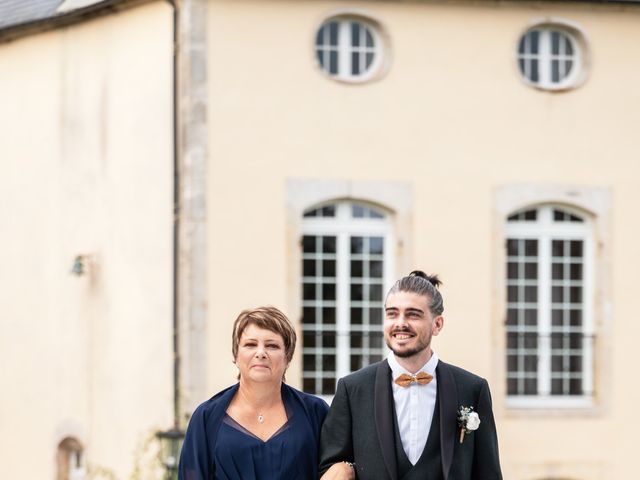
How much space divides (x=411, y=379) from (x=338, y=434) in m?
0.33

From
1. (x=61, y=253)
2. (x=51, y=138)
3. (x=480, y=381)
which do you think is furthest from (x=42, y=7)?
(x=480, y=381)

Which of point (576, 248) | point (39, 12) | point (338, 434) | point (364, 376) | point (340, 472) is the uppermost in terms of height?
point (39, 12)

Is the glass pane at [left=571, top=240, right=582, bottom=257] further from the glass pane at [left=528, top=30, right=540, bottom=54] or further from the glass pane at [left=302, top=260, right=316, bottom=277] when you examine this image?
the glass pane at [left=302, top=260, right=316, bottom=277]

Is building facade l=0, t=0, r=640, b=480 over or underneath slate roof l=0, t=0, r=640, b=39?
underneath

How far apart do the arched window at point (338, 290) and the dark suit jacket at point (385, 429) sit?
33.7 feet

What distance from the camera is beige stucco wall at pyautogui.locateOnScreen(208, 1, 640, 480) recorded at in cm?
1653

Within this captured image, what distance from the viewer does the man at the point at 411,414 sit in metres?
6.38

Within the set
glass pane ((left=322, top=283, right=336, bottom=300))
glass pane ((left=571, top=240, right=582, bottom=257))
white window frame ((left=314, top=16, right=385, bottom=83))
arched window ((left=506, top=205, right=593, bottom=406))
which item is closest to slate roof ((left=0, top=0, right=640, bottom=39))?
white window frame ((left=314, top=16, right=385, bottom=83))

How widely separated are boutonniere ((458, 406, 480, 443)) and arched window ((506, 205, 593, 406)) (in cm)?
1097

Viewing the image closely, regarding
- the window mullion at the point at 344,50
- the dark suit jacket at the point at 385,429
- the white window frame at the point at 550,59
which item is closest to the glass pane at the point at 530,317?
the white window frame at the point at 550,59

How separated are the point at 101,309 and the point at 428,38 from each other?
14.0 feet

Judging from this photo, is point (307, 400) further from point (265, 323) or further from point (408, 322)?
Result: point (408, 322)

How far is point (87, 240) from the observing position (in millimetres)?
18312

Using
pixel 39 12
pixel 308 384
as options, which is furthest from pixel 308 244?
pixel 39 12
